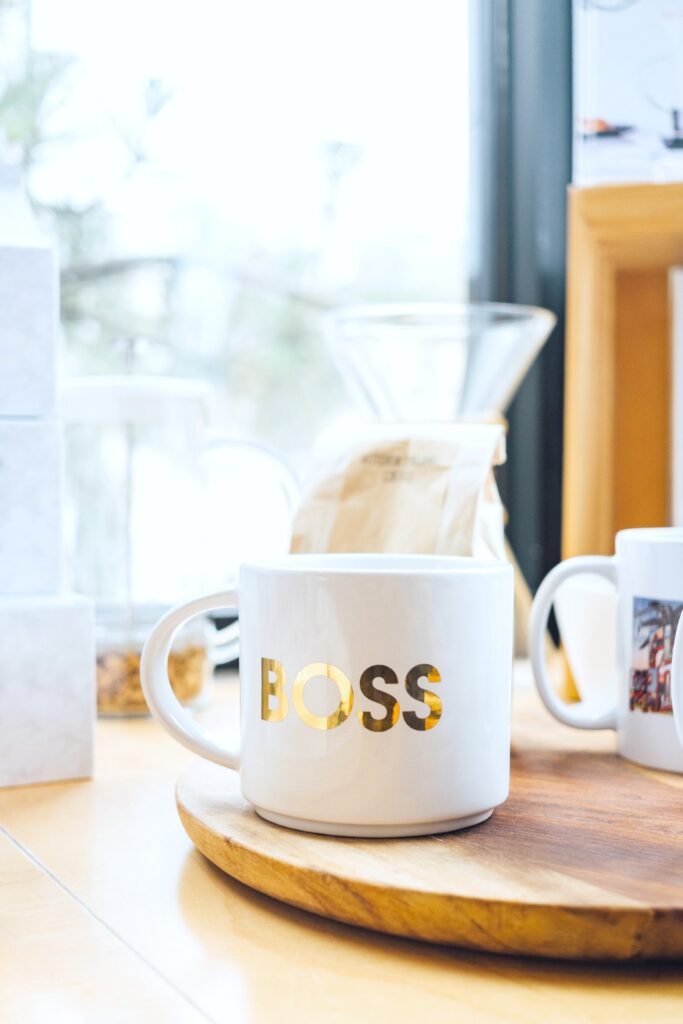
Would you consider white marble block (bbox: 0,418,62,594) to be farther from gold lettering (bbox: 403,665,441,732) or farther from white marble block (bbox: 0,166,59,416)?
gold lettering (bbox: 403,665,441,732)

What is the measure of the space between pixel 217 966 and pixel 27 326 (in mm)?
→ 401

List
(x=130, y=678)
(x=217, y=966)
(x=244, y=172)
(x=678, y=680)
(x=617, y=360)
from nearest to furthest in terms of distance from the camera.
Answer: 1. (x=217, y=966)
2. (x=678, y=680)
3. (x=130, y=678)
4. (x=617, y=360)
5. (x=244, y=172)

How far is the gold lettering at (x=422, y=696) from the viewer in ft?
1.49

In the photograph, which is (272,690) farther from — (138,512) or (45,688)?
(138,512)

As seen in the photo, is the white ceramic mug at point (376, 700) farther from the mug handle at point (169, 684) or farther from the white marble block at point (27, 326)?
the white marble block at point (27, 326)

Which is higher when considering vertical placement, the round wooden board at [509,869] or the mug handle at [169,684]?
the mug handle at [169,684]

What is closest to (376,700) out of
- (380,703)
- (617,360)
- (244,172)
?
(380,703)

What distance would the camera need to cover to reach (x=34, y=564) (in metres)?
0.66

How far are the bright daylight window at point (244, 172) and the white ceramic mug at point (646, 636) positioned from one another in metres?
0.55

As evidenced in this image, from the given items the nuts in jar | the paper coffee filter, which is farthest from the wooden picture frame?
the nuts in jar

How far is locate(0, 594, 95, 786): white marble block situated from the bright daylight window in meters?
0.43

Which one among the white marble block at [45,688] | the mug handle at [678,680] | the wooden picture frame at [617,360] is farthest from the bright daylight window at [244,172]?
the mug handle at [678,680]

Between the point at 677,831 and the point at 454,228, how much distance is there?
Answer: 32.6 inches

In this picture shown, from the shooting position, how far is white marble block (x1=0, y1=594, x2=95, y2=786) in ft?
2.05
